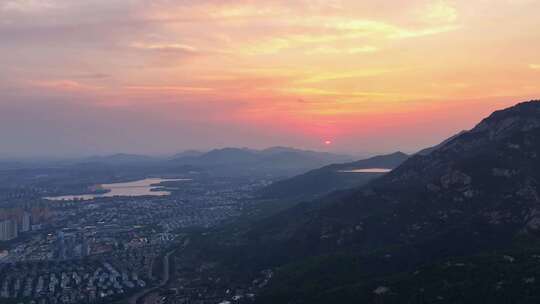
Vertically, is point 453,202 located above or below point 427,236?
above

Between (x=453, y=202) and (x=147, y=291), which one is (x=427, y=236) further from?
(x=147, y=291)

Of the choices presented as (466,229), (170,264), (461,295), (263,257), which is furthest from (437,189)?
(170,264)

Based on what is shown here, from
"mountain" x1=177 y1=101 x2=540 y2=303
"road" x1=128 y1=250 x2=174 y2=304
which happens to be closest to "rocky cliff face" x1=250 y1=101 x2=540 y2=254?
"mountain" x1=177 y1=101 x2=540 y2=303

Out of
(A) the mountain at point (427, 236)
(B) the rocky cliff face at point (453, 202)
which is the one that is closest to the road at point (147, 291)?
(A) the mountain at point (427, 236)

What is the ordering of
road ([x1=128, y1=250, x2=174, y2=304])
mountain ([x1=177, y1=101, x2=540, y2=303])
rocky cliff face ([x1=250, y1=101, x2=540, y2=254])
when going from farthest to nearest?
1. rocky cliff face ([x1=250, y1=101, x2=540, y2=254])
2. road ([x1=128, y1=250, x2=174, y2=304])
3. mountain ([x1=177, y1=101, x2=540, y2=303])

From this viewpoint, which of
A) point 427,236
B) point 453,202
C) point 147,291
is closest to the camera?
point 427,236

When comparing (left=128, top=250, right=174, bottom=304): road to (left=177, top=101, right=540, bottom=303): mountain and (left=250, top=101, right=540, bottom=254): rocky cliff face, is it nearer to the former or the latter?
(left=177, top=101, right=540, bottom=303): mountain

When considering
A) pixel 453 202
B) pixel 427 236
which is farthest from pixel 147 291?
pixel 453 202

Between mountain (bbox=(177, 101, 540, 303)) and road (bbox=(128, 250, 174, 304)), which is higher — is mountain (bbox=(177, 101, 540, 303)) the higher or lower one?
the higher one
